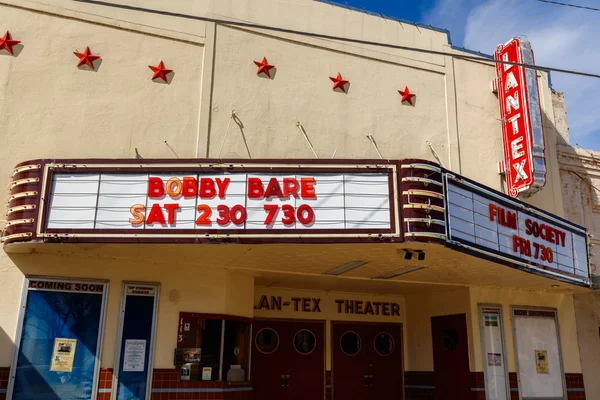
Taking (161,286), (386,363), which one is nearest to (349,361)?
(386,363)

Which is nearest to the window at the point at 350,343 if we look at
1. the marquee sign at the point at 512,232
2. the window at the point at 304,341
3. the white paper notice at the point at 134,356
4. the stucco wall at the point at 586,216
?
the window at the point at 304,341

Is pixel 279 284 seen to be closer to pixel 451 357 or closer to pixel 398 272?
pixel 398 272

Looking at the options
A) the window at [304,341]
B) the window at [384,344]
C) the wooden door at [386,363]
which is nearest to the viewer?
→ the window at [304,341]

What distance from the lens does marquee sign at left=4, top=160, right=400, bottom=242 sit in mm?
9852

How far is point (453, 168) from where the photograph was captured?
49.1ft

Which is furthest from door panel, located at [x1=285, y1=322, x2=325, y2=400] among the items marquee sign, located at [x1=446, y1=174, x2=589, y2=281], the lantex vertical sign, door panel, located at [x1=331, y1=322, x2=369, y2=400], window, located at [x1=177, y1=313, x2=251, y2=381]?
the lantex vertical sign

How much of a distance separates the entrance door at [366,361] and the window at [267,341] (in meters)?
1.65

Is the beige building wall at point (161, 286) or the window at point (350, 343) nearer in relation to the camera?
the beige building wall at point (161, 286)

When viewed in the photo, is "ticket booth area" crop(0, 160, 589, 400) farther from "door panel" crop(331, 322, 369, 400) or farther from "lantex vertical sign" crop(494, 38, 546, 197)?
"lantex vertical sign" crop(494, 38, 546, 197)

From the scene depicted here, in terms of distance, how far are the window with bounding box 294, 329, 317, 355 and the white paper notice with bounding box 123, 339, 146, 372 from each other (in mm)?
5036

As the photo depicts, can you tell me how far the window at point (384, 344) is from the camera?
16438 millimetres

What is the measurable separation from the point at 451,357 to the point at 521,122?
6.29 meters

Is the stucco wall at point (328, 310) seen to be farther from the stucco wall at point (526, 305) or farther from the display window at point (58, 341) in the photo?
the display window at point (58, 341)

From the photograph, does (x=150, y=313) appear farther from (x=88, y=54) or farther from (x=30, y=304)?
(x=88, y=54)
